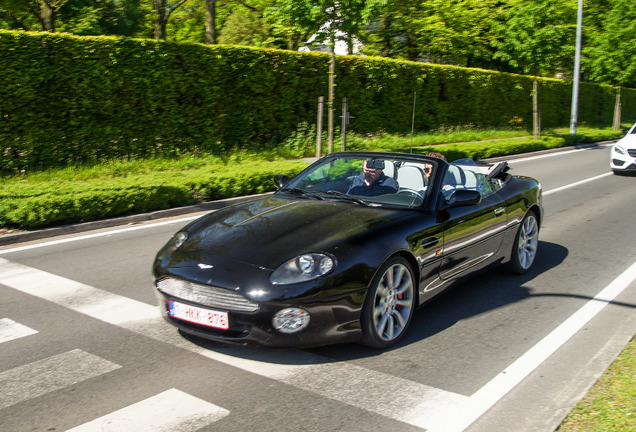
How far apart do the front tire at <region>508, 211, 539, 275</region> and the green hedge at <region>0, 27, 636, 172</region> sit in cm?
1118

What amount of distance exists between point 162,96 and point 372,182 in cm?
1201

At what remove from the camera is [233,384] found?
13.1ft

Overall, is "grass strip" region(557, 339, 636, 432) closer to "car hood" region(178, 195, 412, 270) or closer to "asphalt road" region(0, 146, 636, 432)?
"asphalt road" region(0, 146, 636, 432)

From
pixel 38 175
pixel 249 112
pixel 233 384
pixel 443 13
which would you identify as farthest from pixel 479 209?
pixel 443 13

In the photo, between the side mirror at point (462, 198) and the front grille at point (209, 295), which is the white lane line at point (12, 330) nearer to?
the front grille at point (209, 295)

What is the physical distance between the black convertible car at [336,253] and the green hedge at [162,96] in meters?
9.83

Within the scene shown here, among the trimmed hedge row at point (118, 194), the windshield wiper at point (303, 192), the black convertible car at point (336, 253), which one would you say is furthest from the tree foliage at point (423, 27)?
the black convertible car at point (336, 253)

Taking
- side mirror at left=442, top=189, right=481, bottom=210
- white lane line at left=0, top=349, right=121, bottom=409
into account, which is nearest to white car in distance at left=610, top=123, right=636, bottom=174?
side mirror at left=442, top=189, right=481, bottom=210

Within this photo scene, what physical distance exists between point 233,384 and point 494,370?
1830 mm

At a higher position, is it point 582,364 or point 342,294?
point 342,294

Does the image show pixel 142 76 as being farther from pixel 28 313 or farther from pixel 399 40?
pixel 399 40

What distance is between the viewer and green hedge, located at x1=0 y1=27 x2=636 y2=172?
13.8 m

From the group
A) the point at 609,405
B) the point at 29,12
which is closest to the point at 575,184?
the point at 609,405

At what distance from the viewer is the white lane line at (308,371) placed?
150 inches
